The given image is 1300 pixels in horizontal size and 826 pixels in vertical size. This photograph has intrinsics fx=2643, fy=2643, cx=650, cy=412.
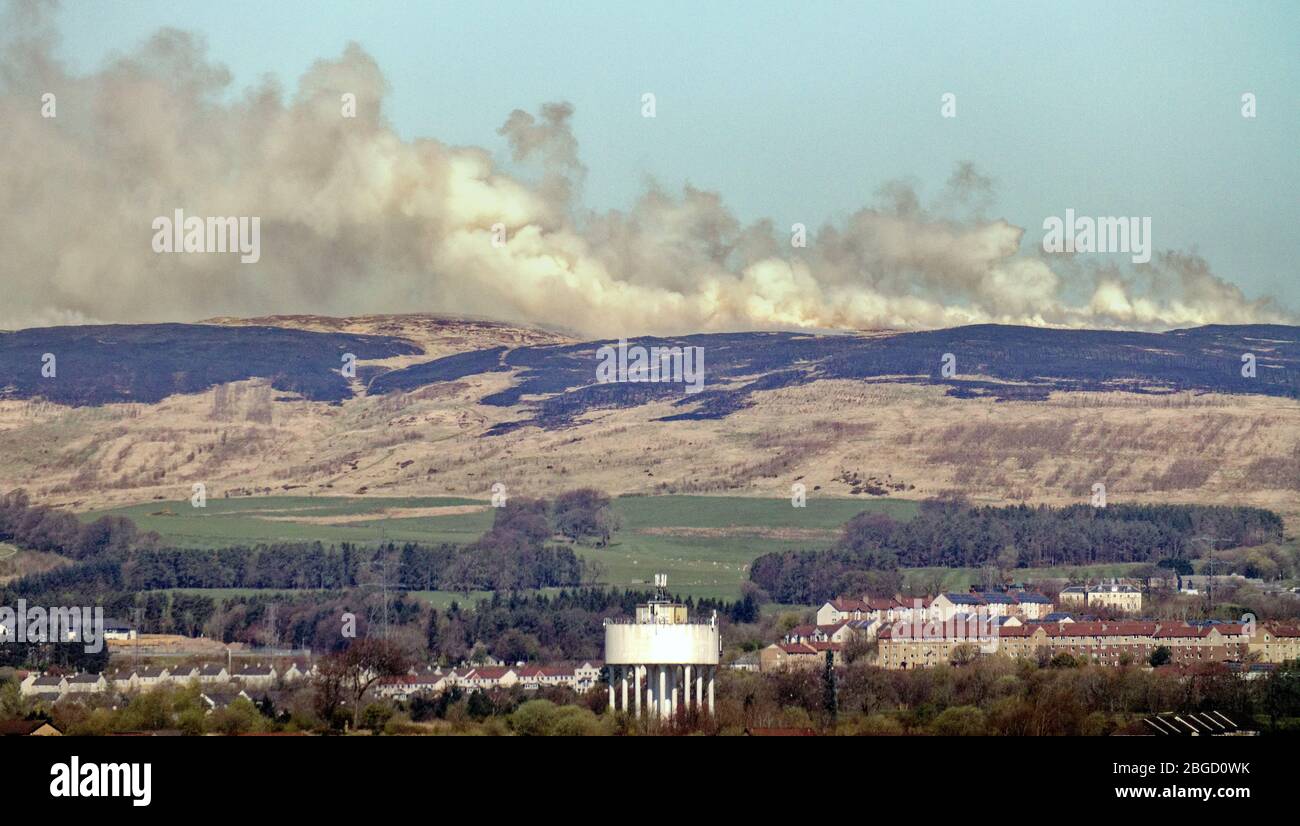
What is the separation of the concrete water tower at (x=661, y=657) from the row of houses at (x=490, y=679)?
1245 centimetres

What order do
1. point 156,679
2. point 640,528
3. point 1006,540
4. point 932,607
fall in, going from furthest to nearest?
point 640,528 → point 1006,540 → point 932,607 → point 156,679

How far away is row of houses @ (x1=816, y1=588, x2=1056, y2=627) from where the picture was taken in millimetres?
126500

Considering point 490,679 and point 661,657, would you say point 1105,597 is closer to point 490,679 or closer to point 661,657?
point 490,679

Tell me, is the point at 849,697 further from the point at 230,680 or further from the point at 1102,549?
the point at 1102,549

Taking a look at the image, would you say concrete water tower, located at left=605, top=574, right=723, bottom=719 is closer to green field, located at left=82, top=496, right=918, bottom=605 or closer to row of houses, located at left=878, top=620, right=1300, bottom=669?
Answer: row of houses, located at left=878, top=620, right=1300, bottom=669

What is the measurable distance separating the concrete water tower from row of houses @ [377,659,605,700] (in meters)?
12.5

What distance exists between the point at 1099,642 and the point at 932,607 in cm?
1365

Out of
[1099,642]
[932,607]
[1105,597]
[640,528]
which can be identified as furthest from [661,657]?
[640,528]

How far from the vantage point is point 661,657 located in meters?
83.7

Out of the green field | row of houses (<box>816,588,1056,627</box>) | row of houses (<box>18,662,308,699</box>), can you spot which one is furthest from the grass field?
row of houses (<box>18,662,308,699</box>)

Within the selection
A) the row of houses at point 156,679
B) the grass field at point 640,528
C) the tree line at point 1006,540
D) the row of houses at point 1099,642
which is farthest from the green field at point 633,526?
the row of houses at point 156,679

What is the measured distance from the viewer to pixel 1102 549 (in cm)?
17138

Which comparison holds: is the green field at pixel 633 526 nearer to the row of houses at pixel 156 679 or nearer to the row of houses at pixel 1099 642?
the row of houses at pixel 1099 642
